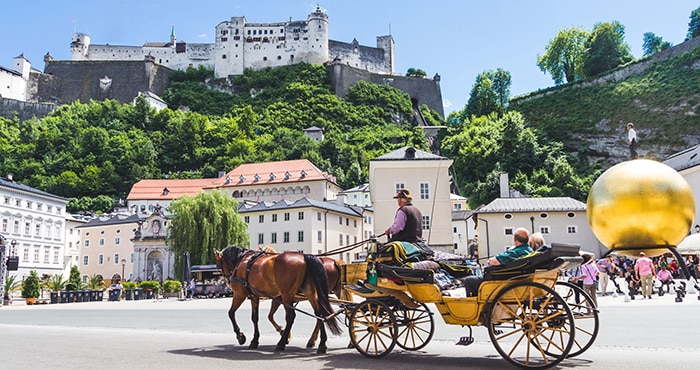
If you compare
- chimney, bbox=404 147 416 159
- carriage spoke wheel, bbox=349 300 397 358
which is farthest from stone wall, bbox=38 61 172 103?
carriage spoke wheel, bbox=349 300 397 358

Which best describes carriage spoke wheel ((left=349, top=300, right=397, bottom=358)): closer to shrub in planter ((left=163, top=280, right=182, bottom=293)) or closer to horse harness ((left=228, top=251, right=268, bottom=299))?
horse harness ((left=228, top=251, right=268, bottom=299))

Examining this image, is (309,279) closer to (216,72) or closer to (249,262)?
(249,262)

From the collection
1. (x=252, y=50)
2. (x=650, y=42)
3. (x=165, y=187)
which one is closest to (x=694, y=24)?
(x=650, y=42)

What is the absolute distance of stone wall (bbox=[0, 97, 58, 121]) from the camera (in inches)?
4660

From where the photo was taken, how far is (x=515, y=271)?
7.01 metres

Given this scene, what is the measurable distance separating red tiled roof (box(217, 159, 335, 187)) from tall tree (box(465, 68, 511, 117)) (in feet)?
110

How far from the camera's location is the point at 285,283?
372 inches

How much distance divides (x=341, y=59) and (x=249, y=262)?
12512cm

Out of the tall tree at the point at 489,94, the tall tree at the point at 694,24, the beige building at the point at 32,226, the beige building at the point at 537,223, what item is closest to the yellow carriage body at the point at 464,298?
the beige building at the point at 537,223

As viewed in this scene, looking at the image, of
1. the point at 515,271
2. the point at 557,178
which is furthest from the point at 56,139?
the point at 515,271

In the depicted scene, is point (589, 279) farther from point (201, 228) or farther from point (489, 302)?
point (201, 228)

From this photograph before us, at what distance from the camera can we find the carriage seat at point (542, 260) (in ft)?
22.0

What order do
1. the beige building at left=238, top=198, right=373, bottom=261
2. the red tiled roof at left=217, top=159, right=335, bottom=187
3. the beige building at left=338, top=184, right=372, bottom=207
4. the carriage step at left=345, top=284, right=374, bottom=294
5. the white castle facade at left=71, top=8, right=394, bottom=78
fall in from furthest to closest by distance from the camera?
the white castle facade at left=71, top=8, right=394, bottom=78
the beige building at left=338, top=184, right=372, bottom=207
the red tiled roof at left=217, top=159, right=335, bottom=187
the beige building at left=238, top=198, right=373, bottom=261
the carriage step at left=345, top=284, right=374, bottom=294

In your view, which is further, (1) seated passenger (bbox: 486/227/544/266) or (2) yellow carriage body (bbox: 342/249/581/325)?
(1) seated passenger (bbox: 486/227/544/266)
